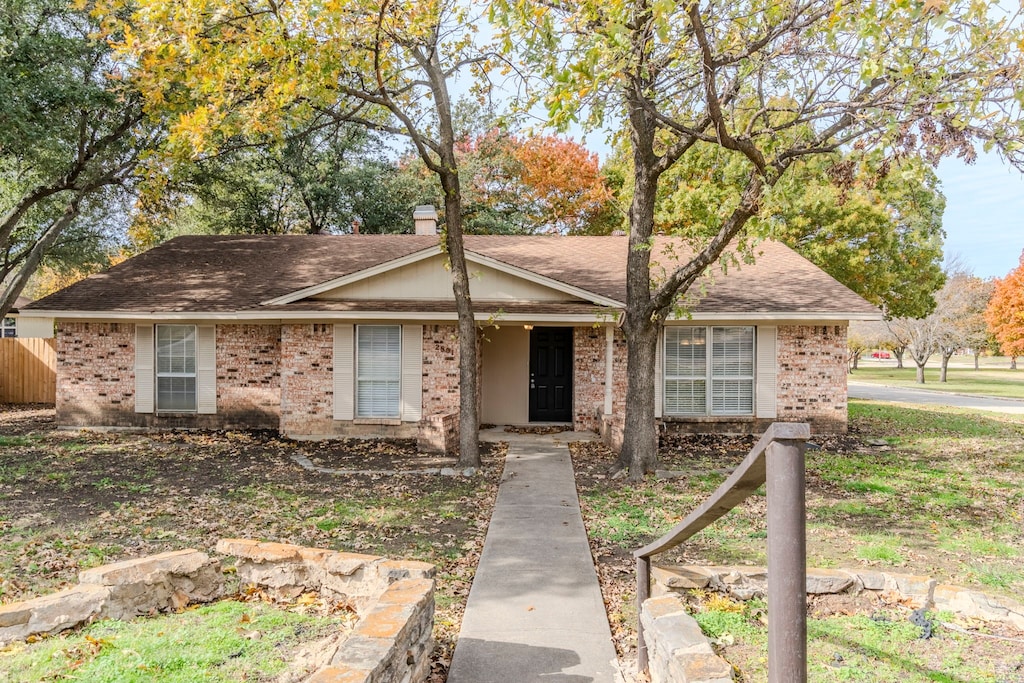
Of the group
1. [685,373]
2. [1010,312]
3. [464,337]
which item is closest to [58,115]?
[464,337]

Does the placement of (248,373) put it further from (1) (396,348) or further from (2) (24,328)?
(2) (24,328)

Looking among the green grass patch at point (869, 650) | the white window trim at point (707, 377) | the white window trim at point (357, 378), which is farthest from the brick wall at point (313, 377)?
the green grass patch at point (869, 650)

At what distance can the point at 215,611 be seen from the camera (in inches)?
180

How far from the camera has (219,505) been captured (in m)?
8.14

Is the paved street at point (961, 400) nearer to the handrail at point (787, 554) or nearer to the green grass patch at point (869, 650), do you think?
the green grass patch at point (869, 650)

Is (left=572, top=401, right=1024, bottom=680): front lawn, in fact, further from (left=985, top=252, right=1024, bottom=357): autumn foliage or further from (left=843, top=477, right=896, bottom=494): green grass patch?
(left=985, top=252, right=1024, bottom=357): autumn foliage

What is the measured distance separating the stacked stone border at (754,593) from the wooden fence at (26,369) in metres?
20.5

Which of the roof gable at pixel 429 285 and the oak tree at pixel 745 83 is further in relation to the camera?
the roof gable at pixel 429 285

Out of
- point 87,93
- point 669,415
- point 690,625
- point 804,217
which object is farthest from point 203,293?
point 804,217

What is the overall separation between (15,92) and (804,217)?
20.8 metres

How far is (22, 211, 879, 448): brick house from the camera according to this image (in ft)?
42.8

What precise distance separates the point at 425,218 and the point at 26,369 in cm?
1258

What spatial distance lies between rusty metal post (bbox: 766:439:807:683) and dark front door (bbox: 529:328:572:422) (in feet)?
43.5

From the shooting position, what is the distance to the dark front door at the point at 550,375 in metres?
15.4
